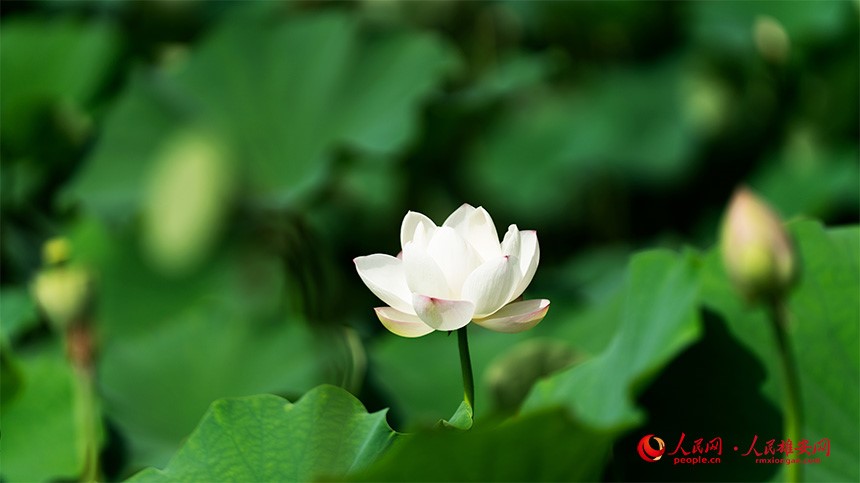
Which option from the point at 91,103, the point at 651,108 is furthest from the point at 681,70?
the point at 91,103

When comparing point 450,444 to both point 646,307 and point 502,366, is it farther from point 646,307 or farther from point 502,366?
point 502,366

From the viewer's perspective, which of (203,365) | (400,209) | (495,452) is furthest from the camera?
(400,209)

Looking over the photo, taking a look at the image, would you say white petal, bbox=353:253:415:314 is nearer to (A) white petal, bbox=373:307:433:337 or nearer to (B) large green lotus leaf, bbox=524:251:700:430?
(A) white petal, bbox=373:307:433:337

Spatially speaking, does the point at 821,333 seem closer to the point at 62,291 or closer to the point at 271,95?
the point at 62,291

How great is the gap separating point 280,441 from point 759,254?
0.26m

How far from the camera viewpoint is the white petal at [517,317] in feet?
1.75

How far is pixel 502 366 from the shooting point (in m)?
1.01

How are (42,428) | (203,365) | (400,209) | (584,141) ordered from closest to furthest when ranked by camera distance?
(42,428) → (203,365) → (400,209) → (584,141)

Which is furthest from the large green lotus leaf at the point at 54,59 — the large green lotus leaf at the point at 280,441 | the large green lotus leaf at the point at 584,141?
the large green lotus leaf at the point at 280,441

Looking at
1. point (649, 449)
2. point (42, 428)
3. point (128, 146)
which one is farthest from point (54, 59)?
point (649, 449)

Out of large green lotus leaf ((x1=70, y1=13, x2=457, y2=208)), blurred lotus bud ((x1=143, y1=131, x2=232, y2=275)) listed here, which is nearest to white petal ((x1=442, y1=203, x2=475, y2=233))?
large green lotus leaf ((x1=70, y1=13, x2=457, y2=208))

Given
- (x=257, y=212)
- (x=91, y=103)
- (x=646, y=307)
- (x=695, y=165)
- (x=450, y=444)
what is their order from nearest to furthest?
(x=450, y=444), (x=646, y=307), (x=257, y=212), (x=91, y=103), (x=695, y=165)

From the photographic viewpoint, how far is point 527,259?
1.81 feet

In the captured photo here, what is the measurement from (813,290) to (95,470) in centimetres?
50
